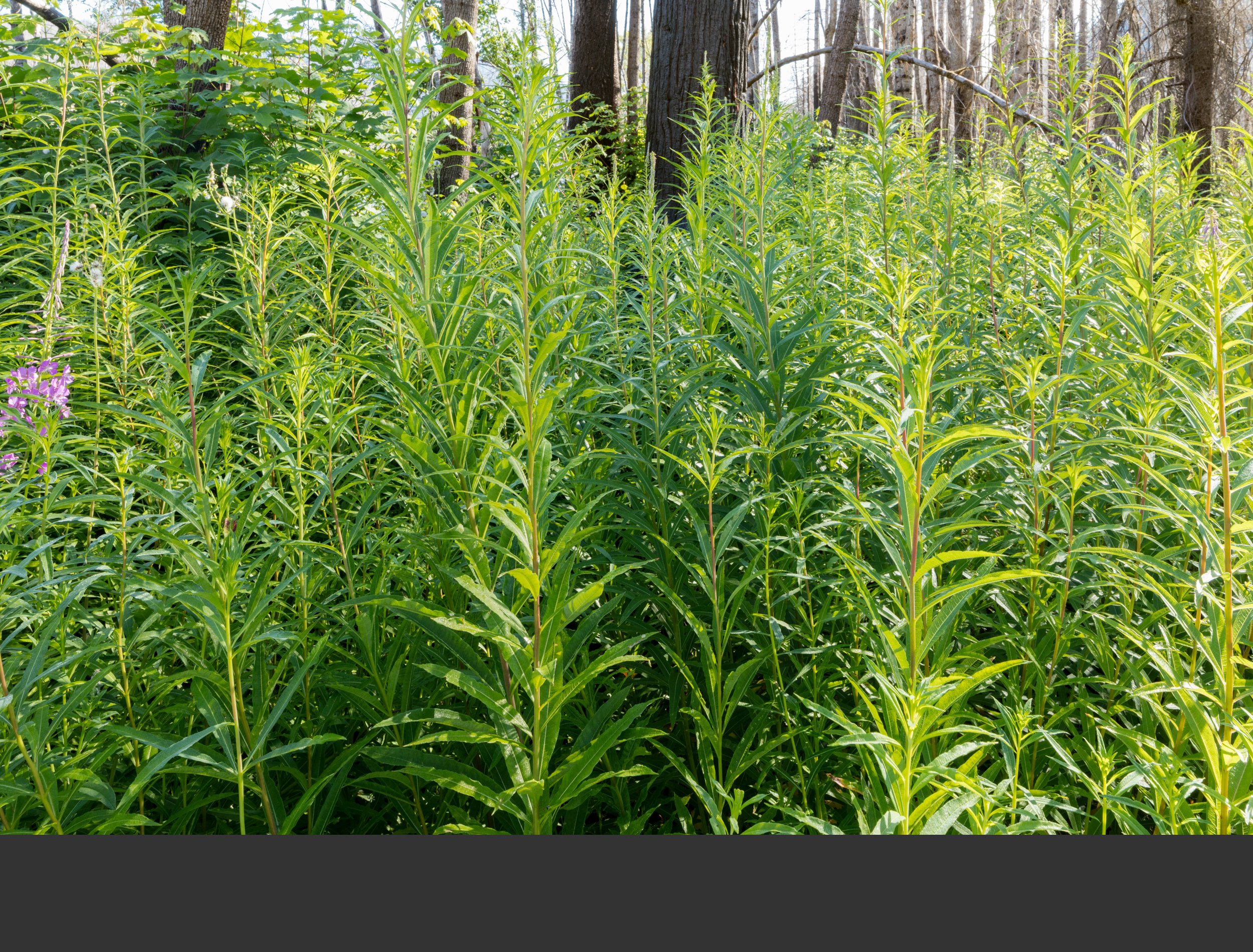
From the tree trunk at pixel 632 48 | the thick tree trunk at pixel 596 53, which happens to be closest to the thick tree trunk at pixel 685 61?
the thick tree trunk at pixel 596 53

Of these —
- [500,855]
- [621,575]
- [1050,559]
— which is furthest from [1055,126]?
[500,855]

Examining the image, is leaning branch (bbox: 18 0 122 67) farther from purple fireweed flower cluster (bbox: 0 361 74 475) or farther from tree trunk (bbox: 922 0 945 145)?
tree trunk (bbox: 922 0 945 145)

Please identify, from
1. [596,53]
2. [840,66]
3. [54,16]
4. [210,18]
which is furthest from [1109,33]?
[54,16]

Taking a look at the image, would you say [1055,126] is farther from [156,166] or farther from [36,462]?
[156,166]

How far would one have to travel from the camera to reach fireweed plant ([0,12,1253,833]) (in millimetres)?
1566

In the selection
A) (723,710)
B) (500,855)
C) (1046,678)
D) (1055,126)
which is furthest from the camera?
(1055,126)

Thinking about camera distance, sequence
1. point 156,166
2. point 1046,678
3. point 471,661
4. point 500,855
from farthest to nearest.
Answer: point 156,166 → point 1046,678 → point 471,661 → point 500,855

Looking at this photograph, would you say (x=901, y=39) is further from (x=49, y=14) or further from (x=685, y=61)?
(x=49, y=14)

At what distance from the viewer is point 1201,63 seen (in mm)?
9273

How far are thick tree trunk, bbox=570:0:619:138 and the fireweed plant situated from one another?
7204 mm

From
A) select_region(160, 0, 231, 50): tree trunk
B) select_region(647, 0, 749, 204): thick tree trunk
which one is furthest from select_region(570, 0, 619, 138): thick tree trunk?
select_region(160, 0, 231, 50): tree trunk

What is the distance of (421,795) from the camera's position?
1.94 metres

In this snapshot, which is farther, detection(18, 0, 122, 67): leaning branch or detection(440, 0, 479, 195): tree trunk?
detection(440, 0, 479, 195): tree trunk

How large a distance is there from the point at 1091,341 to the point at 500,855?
273 cm
